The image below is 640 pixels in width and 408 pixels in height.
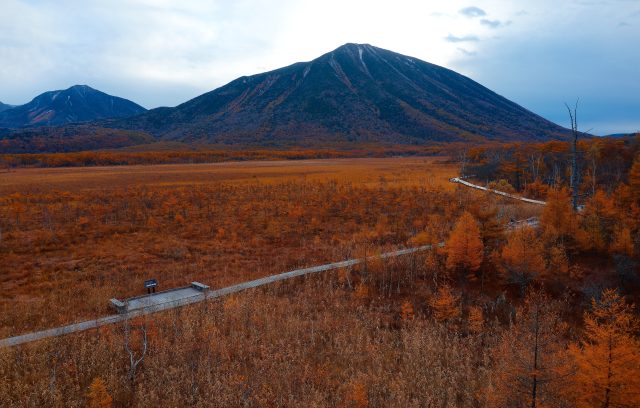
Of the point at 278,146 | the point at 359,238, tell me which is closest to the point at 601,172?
the point at 359,238

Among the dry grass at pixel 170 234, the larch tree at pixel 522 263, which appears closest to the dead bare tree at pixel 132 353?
the dry grass at pixel 170 234

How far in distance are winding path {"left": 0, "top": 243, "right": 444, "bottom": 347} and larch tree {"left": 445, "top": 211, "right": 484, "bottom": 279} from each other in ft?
9.03

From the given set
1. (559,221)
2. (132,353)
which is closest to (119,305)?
(132,353)

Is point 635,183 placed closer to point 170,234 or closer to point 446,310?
point 446,310

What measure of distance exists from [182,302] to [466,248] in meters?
15.5

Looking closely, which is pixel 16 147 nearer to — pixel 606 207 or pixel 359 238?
pixel 359 238

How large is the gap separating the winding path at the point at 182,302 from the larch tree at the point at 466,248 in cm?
275

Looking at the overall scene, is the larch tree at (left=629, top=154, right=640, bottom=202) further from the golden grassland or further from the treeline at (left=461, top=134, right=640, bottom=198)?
the golden grassland

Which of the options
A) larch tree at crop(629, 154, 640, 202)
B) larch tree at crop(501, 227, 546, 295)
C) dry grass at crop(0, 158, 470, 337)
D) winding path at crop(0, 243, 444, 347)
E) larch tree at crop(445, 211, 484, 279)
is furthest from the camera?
larch tree at crop(629, 154, 640, 202)

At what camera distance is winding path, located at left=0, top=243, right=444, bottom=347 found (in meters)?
14.7

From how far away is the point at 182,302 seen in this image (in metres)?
18.3

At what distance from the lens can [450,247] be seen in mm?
24297

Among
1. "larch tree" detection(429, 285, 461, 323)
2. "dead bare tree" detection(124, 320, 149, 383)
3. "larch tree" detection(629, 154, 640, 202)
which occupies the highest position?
"larch tree" detection(629, 154, 640, 202)

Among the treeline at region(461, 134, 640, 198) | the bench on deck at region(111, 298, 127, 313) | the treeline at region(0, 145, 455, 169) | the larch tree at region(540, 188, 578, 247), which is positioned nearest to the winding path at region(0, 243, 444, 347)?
the bench on deck at region(111, 298, 127, 313)
